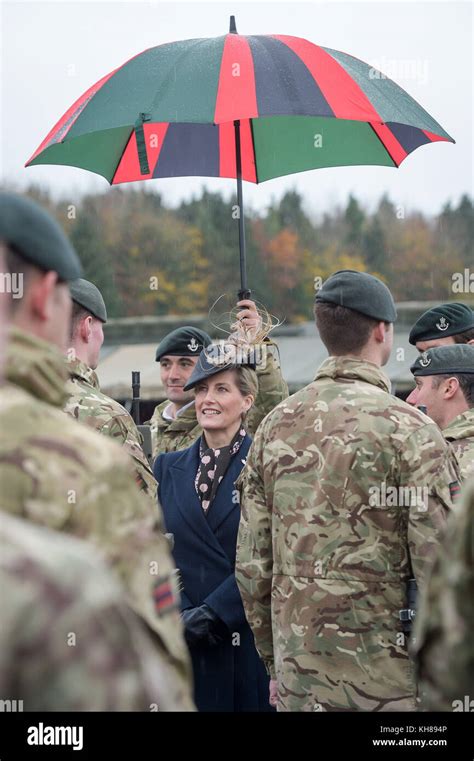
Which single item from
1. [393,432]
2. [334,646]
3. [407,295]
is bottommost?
[334,646]

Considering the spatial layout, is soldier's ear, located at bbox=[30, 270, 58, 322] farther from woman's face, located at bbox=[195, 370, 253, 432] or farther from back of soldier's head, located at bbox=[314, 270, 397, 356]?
woman's face, located at bbox=[195, 370, 253, 432]

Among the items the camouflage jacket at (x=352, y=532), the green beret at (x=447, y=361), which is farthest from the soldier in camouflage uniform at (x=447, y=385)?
the camouflage jacket at (x=352, y=532)

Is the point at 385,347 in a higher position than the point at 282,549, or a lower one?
higher

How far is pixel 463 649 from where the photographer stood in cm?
166

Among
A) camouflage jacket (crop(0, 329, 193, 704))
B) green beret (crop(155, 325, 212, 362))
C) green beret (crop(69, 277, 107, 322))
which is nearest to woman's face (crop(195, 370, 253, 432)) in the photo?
green beret (crop(69, 277, 107, 322))

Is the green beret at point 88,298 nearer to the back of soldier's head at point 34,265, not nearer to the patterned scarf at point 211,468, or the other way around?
the patterned scarf at point 211,468

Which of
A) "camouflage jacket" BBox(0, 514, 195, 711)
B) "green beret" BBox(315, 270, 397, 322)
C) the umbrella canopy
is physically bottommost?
"camouflage jacket" BBox(0, 514, 195, 711)

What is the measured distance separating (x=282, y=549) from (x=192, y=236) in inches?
1534

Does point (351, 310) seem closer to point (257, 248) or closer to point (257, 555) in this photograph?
point (257, 555)

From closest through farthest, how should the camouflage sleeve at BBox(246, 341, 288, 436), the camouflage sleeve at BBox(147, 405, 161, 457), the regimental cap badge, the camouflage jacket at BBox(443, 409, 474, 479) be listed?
the camouflage jacket at BBox(443, 409, 474, 479), the camouflage sleeve at BBox(246, 341, 288, 436), the regimental cap badge, the camouflage sleeve at BBox(147, 405, 161, 457)

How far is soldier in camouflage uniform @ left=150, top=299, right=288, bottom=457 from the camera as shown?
5301mm
